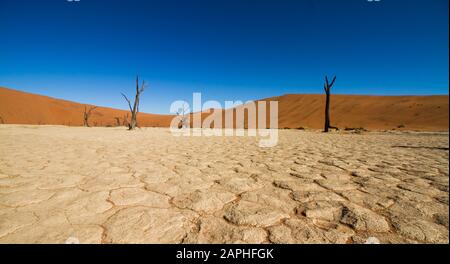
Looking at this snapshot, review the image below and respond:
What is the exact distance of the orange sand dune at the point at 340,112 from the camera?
19.5m

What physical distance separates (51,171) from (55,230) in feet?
6.08

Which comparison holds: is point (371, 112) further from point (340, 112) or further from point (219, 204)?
point (219, 204)

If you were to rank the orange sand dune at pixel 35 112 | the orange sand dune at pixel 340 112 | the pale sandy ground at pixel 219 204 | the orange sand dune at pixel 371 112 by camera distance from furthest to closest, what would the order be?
1. the orange sand dune at pixel 35 112
2. the orange sand dune at pixel 340 112
3. the orange sand dune at pixel 371 112
4. the pale sandy ground at pixel 219 204

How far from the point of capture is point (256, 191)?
7.18 ft

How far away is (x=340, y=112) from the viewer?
88.0 feet

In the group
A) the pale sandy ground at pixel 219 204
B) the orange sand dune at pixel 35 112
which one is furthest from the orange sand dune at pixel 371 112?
the orange sand dune at pixel 35 112

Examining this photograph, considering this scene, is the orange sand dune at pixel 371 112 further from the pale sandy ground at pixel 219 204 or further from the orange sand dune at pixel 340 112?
the pale sandy ground at pixel 219 204

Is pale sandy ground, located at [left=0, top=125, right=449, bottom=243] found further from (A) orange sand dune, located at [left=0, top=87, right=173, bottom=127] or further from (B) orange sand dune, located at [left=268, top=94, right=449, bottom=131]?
(A) orange sand dune, located at [left=0, top=87, right=173, bottom=127]

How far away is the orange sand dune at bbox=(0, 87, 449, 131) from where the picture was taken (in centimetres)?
1952

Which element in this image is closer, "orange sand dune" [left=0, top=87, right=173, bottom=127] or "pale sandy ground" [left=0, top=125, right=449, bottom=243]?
"pale sandy ground" [left=0, top=125, right=449, bottom=243]

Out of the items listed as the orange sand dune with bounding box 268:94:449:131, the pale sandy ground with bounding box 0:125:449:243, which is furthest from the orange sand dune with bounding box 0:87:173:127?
the pale sandy ground with bounding box 0:125:449:243

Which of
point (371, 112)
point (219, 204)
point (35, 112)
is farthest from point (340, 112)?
point (35, 112)
